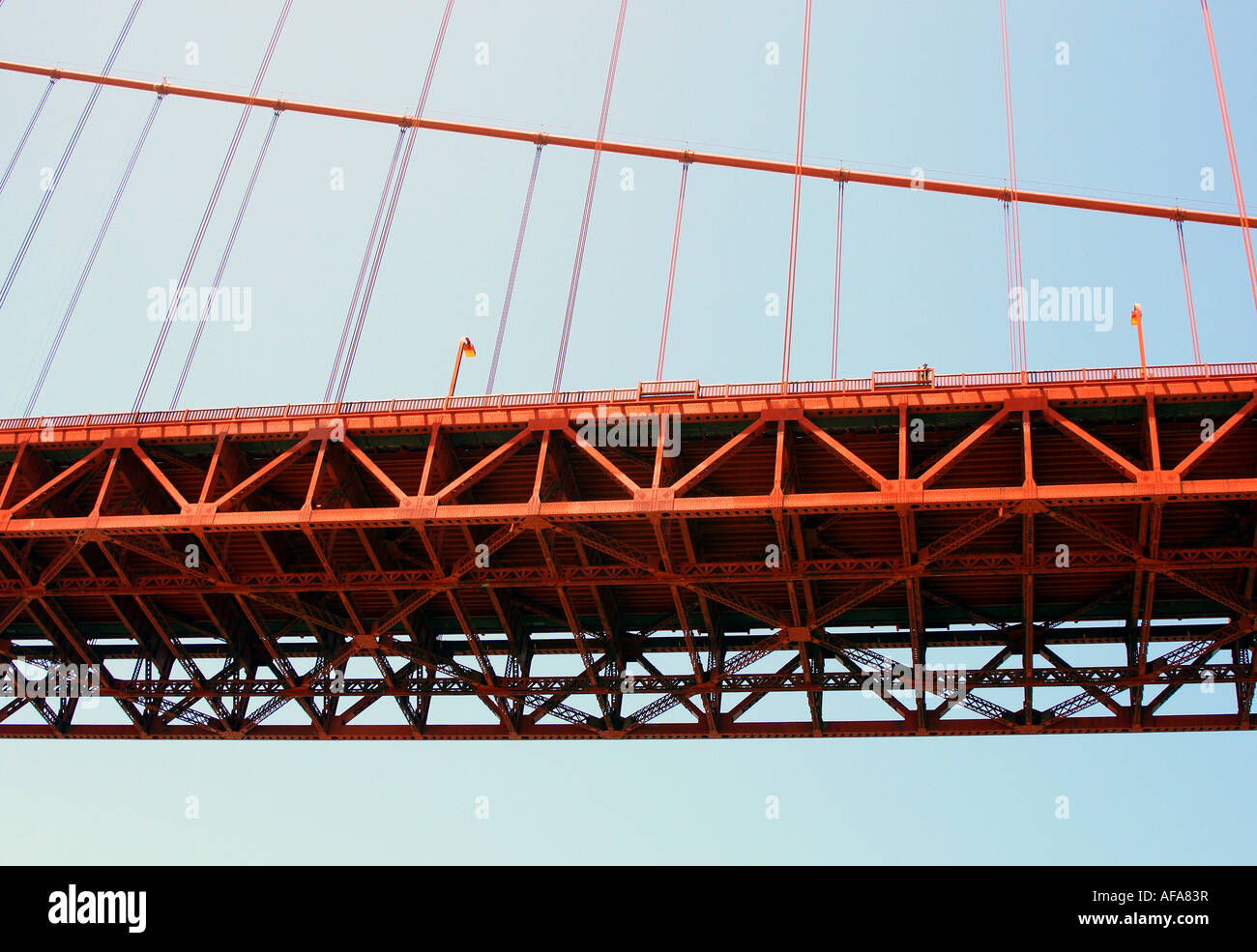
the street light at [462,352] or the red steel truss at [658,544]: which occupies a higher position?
the street light at [462,352]

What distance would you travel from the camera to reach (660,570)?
26375 mm

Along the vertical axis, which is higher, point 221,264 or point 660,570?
point 221,264

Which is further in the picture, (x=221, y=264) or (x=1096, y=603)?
(x=221, y=264)

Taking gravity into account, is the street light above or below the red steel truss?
above

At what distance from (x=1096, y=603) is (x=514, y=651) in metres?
12.5

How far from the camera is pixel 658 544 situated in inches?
1016

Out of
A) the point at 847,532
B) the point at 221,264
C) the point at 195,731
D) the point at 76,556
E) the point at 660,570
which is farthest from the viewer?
the point at 221,264

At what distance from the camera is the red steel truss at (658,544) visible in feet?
82.5

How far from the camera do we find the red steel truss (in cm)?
2516

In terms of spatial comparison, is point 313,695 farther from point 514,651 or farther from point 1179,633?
point 1179,633

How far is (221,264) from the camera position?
38.6 m

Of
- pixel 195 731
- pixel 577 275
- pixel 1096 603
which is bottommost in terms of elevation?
pixel 195 731

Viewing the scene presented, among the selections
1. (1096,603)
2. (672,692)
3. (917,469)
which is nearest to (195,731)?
(672,692)

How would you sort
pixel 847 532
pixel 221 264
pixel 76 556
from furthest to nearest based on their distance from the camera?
pixel 221 264
pixel 76 556
pixel 847 532
